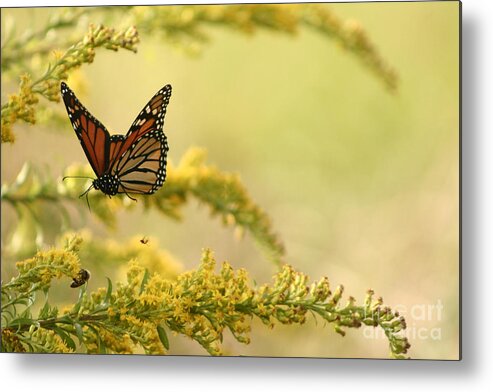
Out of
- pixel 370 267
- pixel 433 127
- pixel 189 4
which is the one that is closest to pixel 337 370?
pixel 370 267

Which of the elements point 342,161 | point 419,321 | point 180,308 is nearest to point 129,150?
point 180,308

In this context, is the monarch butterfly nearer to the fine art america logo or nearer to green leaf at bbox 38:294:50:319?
green leaf at bbox 38:294:50:319

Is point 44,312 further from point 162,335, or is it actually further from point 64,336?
point 162,335

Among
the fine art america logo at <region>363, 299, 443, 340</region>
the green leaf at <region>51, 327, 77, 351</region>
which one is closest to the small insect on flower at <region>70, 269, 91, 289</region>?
the green leaf at <region>51, 327, 77, 351</region>

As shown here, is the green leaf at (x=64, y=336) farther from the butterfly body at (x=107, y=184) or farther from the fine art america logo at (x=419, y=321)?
the fine art america logo at (x=419, y=321)

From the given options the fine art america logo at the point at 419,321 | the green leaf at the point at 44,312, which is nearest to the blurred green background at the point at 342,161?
the fine art america logo at the point at 419,321

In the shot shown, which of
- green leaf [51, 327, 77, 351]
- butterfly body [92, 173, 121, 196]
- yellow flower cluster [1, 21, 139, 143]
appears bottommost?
green leaf [51, 327, 77, 351]

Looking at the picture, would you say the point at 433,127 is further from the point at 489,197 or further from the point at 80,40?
the point at 80,40
